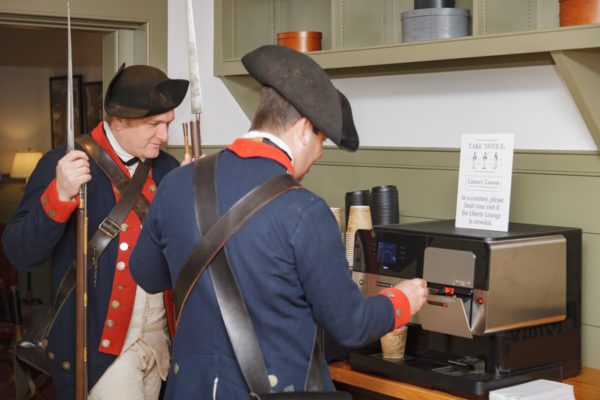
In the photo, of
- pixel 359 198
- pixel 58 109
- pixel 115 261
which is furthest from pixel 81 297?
pixel 58 109

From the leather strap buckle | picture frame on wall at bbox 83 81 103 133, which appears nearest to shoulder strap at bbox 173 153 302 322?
the leather strap buckle

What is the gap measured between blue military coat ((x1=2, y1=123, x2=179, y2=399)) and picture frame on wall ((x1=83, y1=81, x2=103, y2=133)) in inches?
160

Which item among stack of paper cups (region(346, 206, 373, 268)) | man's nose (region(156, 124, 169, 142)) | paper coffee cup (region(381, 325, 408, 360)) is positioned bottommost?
paper coffee cup (region(381, 325, 408, 360))

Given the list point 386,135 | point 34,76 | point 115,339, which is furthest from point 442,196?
point 34,76

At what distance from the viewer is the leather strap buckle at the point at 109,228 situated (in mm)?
2283

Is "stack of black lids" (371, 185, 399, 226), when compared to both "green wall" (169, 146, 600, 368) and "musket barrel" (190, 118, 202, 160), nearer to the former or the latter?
"green wall" (169, 146, 600, 368)

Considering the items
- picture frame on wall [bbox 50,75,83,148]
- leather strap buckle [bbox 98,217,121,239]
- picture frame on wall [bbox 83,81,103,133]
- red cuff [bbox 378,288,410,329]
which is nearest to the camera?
red cuff [bbox 378,288,410,329]

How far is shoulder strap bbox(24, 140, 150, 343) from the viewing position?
7.50 ft

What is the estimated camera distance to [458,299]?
206 cm

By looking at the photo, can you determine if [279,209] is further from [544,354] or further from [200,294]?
[544,354]

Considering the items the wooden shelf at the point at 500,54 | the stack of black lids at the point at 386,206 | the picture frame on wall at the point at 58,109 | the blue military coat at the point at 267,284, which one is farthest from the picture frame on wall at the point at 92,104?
the blue military coat at the point at 267,284

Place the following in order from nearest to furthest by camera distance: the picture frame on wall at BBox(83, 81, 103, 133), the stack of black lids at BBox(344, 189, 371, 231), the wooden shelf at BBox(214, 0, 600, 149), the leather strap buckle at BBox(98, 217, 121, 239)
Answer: the wooden shelf at BBox(214, 0, 600, 149) < the leather strap buckle at BBox(98, 217, 121, 239) < the stack of black lids at BBox(344, 189, 371, 231) < the picture frame on wall at BBox(83, 81, 103, 133)

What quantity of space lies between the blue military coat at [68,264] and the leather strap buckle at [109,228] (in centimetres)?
3

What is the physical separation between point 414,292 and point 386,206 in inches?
35.5
